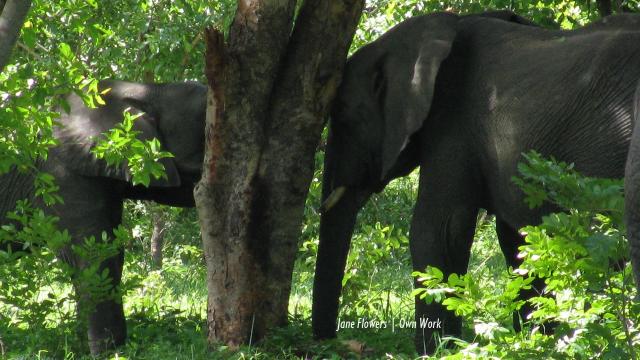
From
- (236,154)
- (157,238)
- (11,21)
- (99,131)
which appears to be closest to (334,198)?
(236,154)

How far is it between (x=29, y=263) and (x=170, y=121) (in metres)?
1.97

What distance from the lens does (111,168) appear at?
24.6 feet

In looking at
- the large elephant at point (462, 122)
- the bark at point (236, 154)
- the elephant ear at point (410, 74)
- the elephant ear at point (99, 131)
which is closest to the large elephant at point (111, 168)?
the elephant ear at point (99, 131)

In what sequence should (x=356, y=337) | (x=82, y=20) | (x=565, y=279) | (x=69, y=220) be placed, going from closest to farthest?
(x=565, y=279), (x=82, y=20), (x=356, y=337), (x=69, y=220)

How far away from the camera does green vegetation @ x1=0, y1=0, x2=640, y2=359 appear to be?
14.4ft

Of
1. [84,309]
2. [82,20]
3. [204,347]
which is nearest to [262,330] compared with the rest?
[204,347]

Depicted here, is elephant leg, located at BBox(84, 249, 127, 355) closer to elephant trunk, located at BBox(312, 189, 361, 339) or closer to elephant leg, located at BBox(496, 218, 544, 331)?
elephant trunk, located at BBox(312, 189, 361, 339)

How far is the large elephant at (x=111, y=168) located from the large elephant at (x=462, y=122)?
1362 millimetres

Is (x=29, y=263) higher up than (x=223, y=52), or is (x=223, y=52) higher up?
(x=223, y=52)

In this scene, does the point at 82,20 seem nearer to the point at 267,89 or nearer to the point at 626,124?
the point at 267,89

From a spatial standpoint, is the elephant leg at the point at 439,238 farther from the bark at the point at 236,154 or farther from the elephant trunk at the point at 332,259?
the bark at the point at 236,154

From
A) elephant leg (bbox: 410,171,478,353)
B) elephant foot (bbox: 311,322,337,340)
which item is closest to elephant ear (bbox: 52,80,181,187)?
elephant foot (bbox: 311,322,337,340)

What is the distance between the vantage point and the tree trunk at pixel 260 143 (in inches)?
241

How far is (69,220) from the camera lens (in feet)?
24.5
